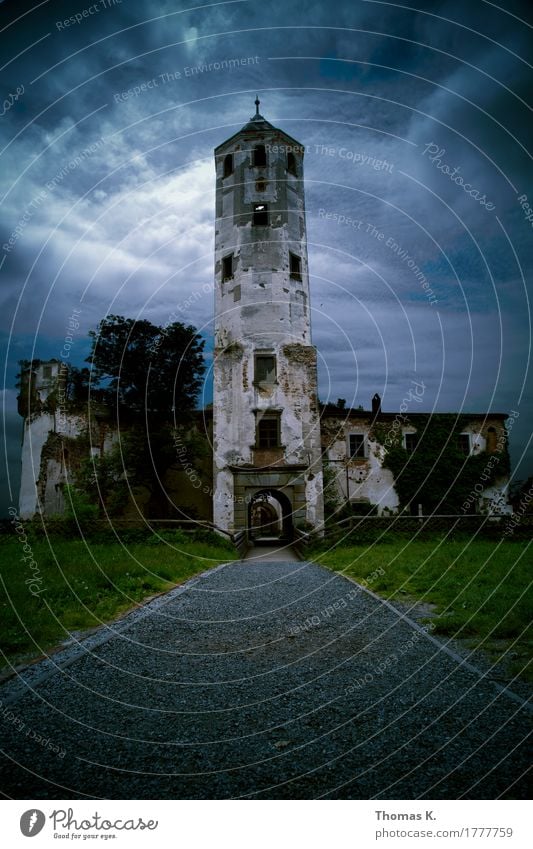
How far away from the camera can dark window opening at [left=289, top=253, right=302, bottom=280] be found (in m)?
25.9

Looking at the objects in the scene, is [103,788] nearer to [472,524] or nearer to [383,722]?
[383,722]

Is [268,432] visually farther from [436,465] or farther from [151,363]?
[436,465]

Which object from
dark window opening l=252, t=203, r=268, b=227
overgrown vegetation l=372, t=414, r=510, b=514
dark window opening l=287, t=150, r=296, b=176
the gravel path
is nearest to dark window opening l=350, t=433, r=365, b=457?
overgrown vegetation l=372, t=414, r=510, b=514

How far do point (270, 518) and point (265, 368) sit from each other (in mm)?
19468

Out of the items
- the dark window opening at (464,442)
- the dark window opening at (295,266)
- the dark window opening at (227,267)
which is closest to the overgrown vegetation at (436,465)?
the dark window opening at (464,442)

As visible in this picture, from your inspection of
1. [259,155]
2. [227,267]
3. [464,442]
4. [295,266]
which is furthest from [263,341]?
Result: [464,442]

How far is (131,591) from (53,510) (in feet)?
57.8

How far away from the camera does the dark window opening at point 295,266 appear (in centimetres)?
2585

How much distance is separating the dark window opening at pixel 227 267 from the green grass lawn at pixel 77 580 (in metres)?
13.5

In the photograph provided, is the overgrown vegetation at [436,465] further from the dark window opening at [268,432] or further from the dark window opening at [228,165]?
the dark window opening at [228,165]

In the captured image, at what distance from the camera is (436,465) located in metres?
28.6

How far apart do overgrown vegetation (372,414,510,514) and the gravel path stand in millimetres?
21329

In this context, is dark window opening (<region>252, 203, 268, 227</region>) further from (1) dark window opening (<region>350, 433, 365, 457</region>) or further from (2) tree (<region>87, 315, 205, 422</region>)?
(1) dark window opening (<region>350, 433, 365, 457</region>)

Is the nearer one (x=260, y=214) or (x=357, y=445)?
(x=260, y=214)
